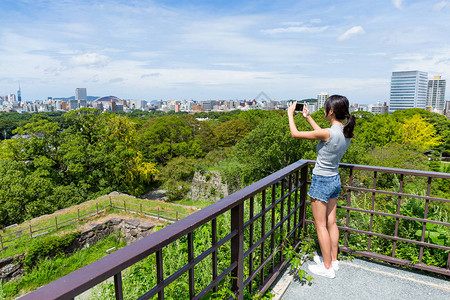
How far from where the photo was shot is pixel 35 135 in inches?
689

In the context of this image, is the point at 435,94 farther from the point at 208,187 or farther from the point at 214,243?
the point at 214,243

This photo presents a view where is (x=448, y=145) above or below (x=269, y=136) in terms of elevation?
below

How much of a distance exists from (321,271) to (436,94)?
140409mm

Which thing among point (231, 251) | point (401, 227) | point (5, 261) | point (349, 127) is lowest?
point (5, 261)

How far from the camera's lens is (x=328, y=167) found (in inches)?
93.4

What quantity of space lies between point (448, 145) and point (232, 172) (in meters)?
29.9

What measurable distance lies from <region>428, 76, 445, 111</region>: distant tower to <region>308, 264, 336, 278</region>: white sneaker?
446 feet

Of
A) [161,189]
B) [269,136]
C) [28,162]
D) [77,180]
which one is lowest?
[161,189]

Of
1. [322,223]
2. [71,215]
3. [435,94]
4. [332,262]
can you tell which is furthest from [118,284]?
[435,94]

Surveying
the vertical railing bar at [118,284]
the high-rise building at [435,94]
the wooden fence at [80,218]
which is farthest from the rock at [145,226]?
the high-rise building at [435,94]

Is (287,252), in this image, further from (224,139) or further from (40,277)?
(224,139)

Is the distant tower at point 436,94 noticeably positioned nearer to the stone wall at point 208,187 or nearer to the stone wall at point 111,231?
the stone wall at point 208,187

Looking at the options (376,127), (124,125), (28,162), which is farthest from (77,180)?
(376,127)

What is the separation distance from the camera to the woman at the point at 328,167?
2268 mm
